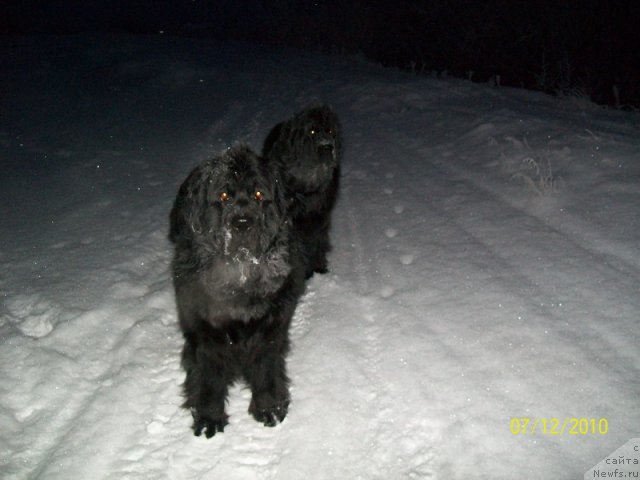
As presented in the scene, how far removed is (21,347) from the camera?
3104 millimetres

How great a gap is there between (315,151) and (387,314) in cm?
165

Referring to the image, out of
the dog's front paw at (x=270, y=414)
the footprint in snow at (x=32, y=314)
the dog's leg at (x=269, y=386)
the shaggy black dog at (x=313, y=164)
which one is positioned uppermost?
the shaggy black dog at (x=313, y=164)

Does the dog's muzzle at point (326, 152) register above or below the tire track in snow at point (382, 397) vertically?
above

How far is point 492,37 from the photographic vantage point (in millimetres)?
10883

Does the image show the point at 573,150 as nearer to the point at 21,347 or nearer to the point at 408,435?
the point at 408,435

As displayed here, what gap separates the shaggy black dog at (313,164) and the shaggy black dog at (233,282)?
4.04 ft

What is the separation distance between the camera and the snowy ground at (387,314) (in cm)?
240

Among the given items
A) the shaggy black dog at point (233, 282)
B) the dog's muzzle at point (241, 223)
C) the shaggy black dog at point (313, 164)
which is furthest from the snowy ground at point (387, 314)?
the dog's muzzle at point (241, 223)

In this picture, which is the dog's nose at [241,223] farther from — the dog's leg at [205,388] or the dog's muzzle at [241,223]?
the dog's leg at [205,388]

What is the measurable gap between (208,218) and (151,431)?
136 centimetres

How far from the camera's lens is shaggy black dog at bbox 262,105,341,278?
3943mm
